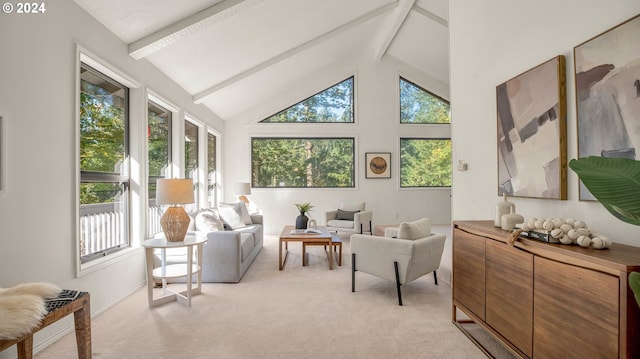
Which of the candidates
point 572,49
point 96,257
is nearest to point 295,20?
point 572,49

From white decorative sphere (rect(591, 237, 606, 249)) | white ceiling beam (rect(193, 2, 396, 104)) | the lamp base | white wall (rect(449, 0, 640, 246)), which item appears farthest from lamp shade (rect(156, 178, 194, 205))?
white decorative sphere (rect(591, 237, 606, 249))

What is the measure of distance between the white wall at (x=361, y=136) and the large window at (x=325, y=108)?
0.14 meters

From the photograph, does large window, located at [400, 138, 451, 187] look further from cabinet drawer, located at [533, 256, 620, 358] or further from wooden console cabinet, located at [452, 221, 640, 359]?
cabinet drawer, located at [533, 256, 620, 358]

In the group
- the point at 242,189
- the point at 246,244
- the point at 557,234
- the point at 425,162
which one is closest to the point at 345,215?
the point at 242,189

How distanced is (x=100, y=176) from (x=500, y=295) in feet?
11.6

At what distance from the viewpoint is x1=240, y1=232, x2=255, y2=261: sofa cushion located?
3.87m

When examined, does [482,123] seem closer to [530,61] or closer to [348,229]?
[530,61]

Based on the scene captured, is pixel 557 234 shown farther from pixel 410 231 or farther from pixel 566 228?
pixel 410 231

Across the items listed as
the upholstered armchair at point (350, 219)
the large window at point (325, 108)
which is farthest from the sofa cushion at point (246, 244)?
the large window at point (325, 108)

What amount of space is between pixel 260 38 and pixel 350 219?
3684 mm

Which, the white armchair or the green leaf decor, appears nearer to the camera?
the green leaf decor

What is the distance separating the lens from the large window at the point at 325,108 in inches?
288

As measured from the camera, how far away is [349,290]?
332cm

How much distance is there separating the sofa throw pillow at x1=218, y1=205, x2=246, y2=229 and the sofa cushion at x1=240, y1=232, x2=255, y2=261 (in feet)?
1.56
